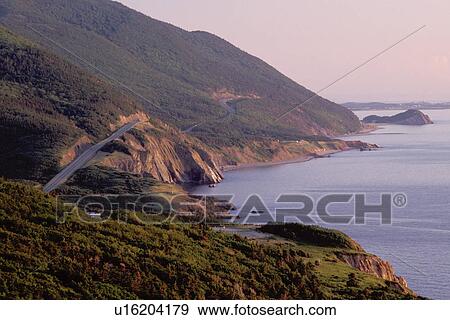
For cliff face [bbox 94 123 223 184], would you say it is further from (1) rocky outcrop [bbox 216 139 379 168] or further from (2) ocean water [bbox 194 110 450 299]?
(1) rocky outcrop [bbox 216 139 379 168]

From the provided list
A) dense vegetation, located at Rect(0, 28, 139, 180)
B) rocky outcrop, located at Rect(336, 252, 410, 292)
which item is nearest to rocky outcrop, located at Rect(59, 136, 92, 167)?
dense vegetation, located at Rect(0, 28, 139, 180)

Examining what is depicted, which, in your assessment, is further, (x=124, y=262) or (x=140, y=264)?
(x=140, y=264)

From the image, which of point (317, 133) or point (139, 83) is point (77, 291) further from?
point (317, 133)

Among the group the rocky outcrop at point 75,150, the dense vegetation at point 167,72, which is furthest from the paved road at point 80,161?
the dense vegetation at point 167,72

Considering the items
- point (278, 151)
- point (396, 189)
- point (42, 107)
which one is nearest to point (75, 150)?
point (42, 107)

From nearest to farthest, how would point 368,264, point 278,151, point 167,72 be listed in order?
point 368,264 → point 278,151 → point 167,72

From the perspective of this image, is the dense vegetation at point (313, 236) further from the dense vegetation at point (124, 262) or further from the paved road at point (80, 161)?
the paved road at point (80, 161)

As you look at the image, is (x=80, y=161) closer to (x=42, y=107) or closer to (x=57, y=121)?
(x=57, y=121)
